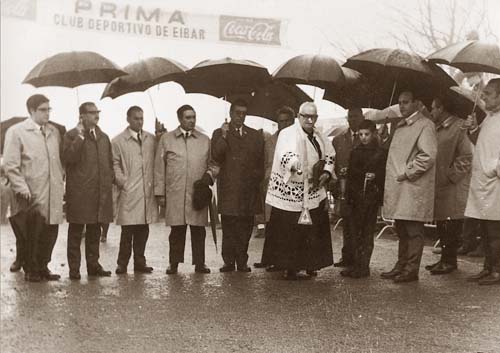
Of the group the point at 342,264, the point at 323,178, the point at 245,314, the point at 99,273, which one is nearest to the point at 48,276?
the point at 99,273

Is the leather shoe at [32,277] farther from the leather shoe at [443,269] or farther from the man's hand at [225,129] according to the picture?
the leather shoe at [443,269]

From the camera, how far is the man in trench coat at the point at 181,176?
7.09 meters

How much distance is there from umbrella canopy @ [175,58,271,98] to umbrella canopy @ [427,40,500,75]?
6.42ft

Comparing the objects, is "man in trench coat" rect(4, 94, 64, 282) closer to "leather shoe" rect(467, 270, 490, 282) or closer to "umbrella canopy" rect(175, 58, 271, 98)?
"umbrella canopy" rect(175, 58, 271, 98)

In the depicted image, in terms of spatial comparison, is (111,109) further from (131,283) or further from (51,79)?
(131,283)

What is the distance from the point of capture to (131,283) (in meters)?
6.46

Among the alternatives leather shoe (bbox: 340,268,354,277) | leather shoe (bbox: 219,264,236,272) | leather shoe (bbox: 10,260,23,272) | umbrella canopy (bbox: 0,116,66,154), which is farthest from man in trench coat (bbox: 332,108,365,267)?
leather shoe (bbox: 10,260,23,272)

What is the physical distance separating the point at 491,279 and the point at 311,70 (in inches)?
102

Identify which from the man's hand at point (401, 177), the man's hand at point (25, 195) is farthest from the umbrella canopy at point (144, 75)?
→ the man's hand at point (401, 177)

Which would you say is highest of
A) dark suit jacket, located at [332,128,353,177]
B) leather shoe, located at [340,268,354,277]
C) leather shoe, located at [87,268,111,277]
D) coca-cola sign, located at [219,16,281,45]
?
coca-cola sign, located at [219,16,281,45]

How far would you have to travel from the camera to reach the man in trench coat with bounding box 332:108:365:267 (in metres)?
7.42

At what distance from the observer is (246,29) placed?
5.50 m

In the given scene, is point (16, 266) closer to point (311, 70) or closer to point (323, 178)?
point (323, 178)

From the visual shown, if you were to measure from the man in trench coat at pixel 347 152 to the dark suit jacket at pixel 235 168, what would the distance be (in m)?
0.96
